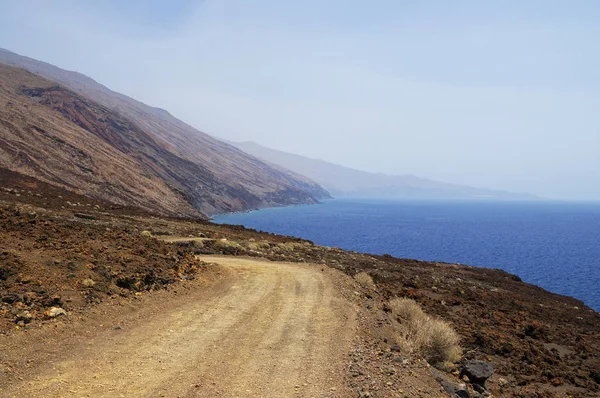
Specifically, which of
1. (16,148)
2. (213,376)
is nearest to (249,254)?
(213,376)

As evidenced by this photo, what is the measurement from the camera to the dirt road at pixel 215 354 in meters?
8.24

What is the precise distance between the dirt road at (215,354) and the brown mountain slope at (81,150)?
5934 cm

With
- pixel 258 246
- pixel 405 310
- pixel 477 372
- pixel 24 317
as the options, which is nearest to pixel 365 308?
pixel 405 310

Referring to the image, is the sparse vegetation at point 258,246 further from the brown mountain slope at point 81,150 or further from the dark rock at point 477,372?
the brown mountain slope at point 81,150

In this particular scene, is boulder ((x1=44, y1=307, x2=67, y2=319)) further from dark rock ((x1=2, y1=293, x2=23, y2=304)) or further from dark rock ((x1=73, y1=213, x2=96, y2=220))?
dark rock ((x1=73, y1=213, x2=96, y2=220))

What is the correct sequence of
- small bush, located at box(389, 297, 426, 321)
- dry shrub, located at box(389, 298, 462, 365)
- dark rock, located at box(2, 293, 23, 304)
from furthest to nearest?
small bush, located at box(389, 297, 426, 321)
dry shrub, located at box(389, 298, 462, 365)
dark rock, located at box(2, 293, 23, 304)

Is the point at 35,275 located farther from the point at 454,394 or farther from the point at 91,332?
the point at 454,394

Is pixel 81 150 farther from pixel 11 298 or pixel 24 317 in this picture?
pixel 24 317

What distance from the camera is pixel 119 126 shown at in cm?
13050

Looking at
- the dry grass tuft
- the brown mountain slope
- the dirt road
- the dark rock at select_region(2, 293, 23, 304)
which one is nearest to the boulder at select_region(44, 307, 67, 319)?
the dark rock at select_region(2, 293, 23, 304)

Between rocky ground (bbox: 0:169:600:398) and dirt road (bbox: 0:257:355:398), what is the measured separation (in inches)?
28.2

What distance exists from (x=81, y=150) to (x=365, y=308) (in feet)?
268

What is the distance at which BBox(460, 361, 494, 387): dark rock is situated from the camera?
1295 centimetres

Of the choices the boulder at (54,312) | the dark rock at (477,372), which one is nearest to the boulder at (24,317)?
the boulder at (54,312)
